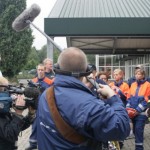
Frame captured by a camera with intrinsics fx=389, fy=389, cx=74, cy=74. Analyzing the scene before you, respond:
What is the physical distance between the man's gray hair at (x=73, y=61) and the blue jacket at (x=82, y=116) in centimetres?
7

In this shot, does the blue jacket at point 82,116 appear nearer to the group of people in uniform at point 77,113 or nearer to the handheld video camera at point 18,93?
the group of people in uniform at point 77,113

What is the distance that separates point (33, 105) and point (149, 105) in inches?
154

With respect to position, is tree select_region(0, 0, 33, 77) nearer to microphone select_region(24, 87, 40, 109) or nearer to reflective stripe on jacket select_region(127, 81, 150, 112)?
reflective stripe on jacket select_region(127, 81, 150, 112)

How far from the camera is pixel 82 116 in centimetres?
256

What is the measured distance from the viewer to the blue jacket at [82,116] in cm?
254

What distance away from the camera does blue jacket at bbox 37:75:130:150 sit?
2545mm

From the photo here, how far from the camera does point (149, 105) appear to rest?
7078 millimetres

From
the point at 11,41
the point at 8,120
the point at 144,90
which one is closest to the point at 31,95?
the point at 8,120

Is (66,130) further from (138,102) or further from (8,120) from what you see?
(138,102)

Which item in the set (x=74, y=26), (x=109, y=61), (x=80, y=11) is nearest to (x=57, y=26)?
(x=74, y=26)

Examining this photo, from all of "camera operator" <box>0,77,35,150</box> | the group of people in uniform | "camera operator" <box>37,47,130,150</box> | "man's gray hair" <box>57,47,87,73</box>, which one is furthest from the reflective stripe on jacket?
"man's gray hair" <box>57,47,87,73</box>

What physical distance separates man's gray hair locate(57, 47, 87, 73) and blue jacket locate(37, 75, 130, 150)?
0.07 meters

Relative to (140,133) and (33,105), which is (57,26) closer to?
(140,133)

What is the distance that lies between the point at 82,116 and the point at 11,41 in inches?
1573
